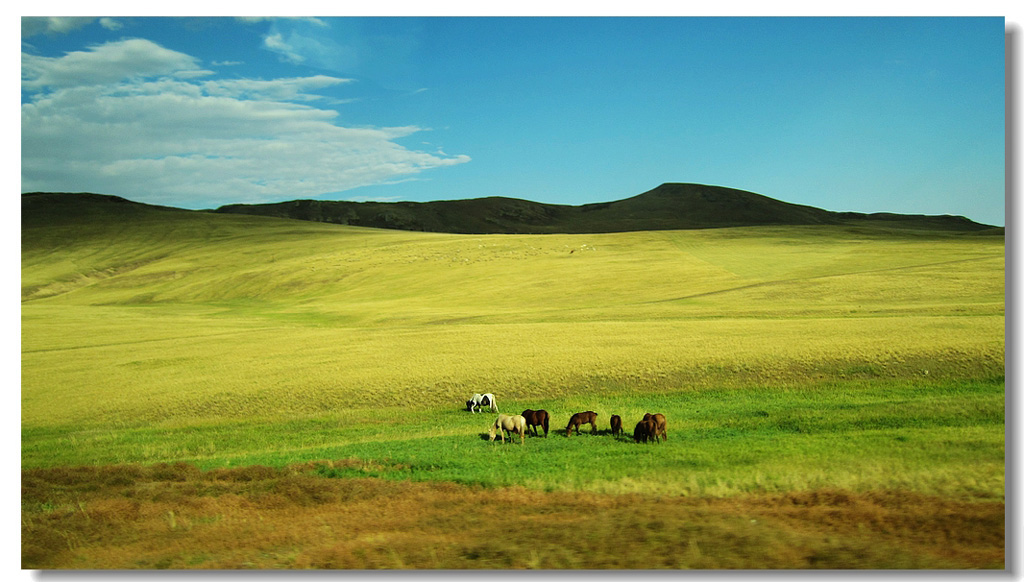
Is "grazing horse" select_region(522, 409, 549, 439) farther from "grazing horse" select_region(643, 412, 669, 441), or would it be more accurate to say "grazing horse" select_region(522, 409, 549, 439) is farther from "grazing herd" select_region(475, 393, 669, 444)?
"grazing horse" select_region(643, 412, 669, 441)

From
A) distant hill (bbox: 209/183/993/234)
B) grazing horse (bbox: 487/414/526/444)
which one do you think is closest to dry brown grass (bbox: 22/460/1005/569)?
grazing horse (bbox: 487/414/526/444)

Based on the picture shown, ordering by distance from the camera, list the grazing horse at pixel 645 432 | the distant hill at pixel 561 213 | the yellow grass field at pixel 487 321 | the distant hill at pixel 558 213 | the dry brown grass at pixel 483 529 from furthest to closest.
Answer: the distant hill at pixel 558 213 < the distant hill at pixel 561 213 < the yellow grass field at pixel 487 321 < the grazing horse at pixel 645 432 < the dry brown grass at pixel 483 529

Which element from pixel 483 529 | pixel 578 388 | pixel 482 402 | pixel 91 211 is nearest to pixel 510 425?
pixel 482 402

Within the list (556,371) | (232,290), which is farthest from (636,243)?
(556,371)

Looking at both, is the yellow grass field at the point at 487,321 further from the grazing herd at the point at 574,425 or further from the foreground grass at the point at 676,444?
the grazing herd at the point at 574,425

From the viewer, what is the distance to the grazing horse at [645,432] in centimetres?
1171

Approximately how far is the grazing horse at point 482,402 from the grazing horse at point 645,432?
4202mm

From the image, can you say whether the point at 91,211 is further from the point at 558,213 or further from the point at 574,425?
the point at 558,213

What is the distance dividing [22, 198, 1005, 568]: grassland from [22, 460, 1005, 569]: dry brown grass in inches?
3.0

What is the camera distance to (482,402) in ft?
50.5

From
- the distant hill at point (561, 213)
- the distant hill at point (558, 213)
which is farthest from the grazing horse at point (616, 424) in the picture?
the distant hill at point (558, 213)

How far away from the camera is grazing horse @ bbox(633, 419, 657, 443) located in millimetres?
11711

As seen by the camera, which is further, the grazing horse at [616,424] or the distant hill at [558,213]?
the distant hill at [558,213]

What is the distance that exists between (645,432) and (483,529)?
4283mm
